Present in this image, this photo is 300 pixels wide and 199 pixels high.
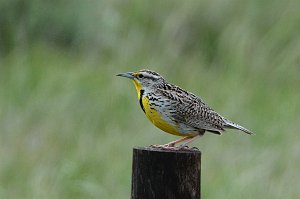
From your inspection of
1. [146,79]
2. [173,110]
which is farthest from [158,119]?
[146,79]

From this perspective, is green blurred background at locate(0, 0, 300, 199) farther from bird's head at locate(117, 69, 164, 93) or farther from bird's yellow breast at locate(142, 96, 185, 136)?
bird's yellow breast at locate(142, 96, 185, 136)

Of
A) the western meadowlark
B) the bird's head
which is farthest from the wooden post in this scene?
the bird's head

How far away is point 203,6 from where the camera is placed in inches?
439

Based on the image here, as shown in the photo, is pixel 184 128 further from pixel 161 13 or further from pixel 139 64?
pixel 161 13

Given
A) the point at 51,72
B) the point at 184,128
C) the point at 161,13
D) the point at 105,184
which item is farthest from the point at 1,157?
the point at 161,13

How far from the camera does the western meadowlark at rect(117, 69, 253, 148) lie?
4809 millimetres

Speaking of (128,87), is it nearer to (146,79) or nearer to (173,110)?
(146,79)

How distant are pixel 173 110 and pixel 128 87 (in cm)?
360

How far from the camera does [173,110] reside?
15.9 ft

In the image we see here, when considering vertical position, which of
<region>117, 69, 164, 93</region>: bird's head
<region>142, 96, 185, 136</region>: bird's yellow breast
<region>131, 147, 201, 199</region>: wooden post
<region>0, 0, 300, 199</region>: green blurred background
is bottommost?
<region>131, 147, 201, 199</region>: wooden post

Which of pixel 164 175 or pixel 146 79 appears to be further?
pixel 146 79

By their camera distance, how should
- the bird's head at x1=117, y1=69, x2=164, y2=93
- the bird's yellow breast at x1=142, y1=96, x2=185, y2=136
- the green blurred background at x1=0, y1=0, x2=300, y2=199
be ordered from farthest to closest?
the green blurred background at x1=0, y1=0, x2=300, y2=199, the bird's head at x1=117, y1=69, x2=164, y2=93, the bird's yellow breast at x1=142, y1=96, x2=185, y2=136

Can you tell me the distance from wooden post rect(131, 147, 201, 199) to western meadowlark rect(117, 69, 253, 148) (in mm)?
977

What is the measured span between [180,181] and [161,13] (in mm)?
7046
